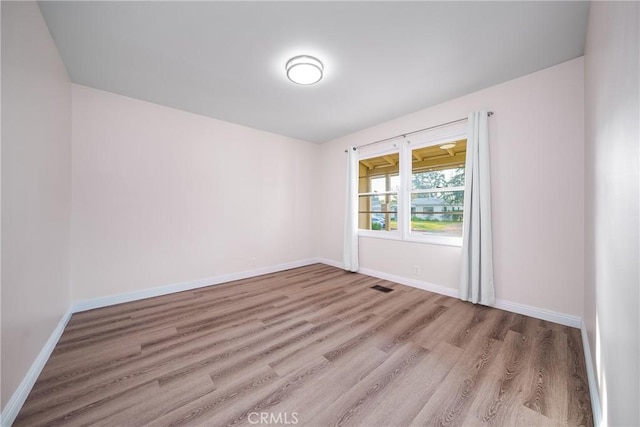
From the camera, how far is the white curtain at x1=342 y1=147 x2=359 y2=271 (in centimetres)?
404

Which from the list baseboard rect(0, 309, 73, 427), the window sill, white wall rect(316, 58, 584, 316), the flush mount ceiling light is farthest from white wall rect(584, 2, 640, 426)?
baseboard rect(0, 309, 73, 427)

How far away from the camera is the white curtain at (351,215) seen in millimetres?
4043

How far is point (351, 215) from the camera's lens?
4.09 meters

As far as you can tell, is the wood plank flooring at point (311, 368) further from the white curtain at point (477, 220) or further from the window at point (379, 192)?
the window at point (379, 192)

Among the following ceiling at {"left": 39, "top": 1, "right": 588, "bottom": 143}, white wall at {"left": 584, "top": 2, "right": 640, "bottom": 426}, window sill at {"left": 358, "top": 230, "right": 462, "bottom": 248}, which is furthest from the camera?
window sill at {"left": 358, "top": 230, "right": 462, "bottom": 248}

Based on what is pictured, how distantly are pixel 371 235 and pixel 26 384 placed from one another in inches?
149

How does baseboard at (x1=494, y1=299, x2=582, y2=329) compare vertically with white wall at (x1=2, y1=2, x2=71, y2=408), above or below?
below

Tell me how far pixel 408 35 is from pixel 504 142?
1.65 meters

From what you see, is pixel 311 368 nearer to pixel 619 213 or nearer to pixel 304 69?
pixel 619 213

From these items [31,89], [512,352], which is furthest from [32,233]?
[512,352]

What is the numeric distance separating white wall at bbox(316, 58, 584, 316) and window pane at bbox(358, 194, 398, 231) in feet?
3.55

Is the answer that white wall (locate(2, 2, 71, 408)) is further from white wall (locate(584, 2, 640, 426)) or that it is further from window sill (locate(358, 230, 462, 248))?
window sill (locate(358, 230, 462, 248))

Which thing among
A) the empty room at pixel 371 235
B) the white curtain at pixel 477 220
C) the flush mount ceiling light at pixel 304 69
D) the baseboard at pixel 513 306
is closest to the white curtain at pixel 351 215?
the empty room at pixel 371 235

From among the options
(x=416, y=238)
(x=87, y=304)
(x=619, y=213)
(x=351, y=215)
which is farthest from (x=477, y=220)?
(x=87, y=304)
